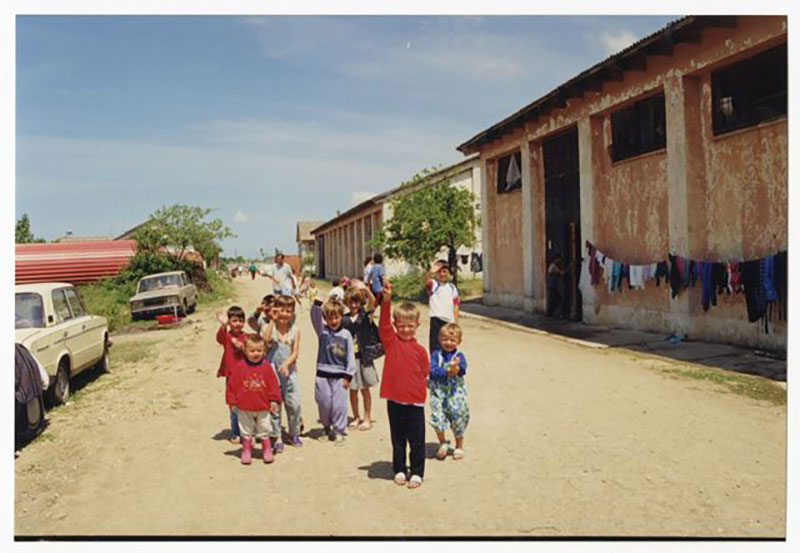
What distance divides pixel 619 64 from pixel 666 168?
198 centimetres

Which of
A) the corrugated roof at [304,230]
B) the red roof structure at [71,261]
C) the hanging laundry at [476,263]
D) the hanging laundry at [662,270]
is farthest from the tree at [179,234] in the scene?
the corrugated roof at [304,230]

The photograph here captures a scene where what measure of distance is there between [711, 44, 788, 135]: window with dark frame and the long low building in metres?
14.0

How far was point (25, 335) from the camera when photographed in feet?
22.6

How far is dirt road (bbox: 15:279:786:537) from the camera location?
390 centimetres

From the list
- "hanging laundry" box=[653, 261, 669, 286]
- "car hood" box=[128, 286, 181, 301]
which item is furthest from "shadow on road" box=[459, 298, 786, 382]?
"car hood" box=[128, 286, 181, 301]

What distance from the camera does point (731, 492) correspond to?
4.23 m

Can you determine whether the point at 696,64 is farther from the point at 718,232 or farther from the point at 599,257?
the point at 599,257

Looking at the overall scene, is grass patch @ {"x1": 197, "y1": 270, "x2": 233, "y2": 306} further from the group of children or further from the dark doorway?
the group of children

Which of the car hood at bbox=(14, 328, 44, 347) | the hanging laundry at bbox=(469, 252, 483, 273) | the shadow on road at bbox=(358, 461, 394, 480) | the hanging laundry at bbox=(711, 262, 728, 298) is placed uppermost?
the hanging laundry at bbox=(469, 252, 483, 273)

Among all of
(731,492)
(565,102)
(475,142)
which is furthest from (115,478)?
(475,142)

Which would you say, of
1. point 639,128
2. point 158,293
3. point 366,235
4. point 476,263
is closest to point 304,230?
point 366,235

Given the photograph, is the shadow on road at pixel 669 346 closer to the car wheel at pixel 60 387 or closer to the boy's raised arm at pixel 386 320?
the boy's raised arm at pixel 386 320
